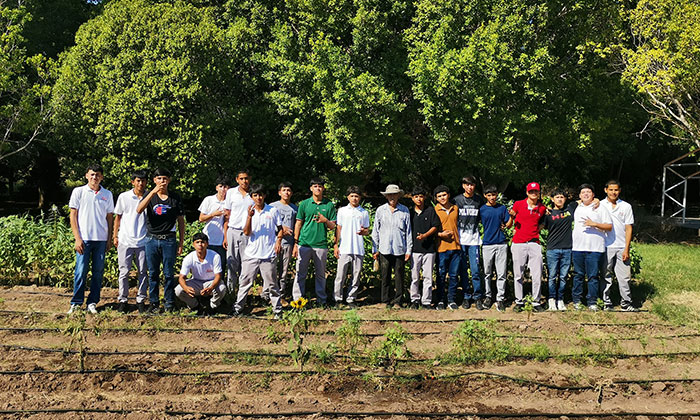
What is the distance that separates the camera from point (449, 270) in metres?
8.10

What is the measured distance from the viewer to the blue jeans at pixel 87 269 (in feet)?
24.0

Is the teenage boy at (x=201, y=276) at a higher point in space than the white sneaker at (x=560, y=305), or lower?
higher

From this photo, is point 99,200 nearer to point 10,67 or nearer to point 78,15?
point 10,67

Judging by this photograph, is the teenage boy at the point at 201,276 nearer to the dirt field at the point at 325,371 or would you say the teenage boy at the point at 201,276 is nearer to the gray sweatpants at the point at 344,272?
the dirt field at the point at 325,371

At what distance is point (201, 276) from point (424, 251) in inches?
117

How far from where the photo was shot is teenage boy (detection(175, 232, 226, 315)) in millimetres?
7406

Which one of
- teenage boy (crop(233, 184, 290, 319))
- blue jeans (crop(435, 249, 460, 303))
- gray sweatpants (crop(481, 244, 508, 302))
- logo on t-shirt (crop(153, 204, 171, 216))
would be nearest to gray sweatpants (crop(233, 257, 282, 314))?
teenage boy (crop(233, 184, 290, 319))

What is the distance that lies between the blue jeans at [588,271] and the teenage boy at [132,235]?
5.78m

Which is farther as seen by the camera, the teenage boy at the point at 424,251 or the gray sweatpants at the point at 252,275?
the teenage boy at the point at 424,251

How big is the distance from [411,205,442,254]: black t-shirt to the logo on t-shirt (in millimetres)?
3267

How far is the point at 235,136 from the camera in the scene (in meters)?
16.2

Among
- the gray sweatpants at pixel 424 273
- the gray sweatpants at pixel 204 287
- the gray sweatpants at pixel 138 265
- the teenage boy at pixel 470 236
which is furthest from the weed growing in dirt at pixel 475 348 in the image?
the gray sweatpants at pixel 138 265

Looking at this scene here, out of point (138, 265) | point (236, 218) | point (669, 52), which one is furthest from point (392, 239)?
point (669, 52)

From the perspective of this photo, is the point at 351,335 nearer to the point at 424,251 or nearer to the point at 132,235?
the point at 424,251
